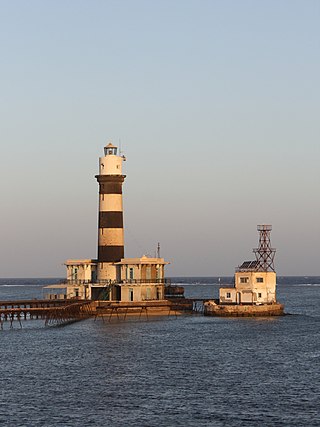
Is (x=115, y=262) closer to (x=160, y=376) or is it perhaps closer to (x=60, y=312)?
(x=60, y=312)

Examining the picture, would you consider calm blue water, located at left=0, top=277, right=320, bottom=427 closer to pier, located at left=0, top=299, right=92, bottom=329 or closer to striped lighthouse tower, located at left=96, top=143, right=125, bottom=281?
pier, located at left=0, top=299, right=92, bottom=329

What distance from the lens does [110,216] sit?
123 meters

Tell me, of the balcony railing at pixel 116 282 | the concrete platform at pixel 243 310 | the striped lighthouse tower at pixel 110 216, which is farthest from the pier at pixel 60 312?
the concrete platform at pixel 243 310

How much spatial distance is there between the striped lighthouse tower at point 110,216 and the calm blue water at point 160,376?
18.7 m

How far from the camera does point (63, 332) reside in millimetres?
101125

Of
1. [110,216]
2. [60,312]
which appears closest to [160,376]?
[60,312]

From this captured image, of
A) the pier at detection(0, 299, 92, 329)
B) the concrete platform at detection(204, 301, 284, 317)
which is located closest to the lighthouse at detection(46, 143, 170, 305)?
the pier at detection(0, 299, 92, 329)

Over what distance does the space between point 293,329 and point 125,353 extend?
31606 millimetres

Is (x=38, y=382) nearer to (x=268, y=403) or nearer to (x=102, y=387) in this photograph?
(x=102, y=387)

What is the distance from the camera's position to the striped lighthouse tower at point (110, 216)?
123m

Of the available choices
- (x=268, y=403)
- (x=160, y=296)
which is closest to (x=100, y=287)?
(x=160, y=296)

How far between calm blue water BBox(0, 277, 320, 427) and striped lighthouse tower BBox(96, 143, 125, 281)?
1874 cm

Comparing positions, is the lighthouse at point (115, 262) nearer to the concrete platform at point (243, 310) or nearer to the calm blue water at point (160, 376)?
the concrete platform at point (243, 310)

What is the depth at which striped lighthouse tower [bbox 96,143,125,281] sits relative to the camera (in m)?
123
